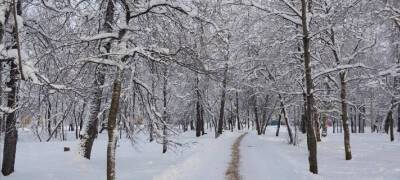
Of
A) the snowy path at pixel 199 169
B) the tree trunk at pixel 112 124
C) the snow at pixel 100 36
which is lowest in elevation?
the snowy path at pixel 199 169

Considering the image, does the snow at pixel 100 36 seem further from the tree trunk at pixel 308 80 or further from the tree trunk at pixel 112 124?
the tree trunk at pixel 308 80

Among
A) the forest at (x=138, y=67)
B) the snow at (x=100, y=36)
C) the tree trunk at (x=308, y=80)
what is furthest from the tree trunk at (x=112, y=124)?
the tree trunk at (x=308, y=80)

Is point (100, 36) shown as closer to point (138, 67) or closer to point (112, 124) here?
point (112, 124)

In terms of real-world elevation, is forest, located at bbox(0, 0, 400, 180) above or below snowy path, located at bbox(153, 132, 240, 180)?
above

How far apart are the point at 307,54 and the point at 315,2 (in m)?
6.40

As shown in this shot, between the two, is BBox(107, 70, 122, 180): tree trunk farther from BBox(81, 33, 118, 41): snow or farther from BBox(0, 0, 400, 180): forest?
BBox(81, 33, 118, 41): snow

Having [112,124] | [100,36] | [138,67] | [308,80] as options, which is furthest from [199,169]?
[100,36]

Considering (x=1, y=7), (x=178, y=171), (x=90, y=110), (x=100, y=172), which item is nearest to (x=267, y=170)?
(x=178, y=171)

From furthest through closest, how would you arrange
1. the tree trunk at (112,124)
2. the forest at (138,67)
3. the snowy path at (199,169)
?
the snowy path at (199,169)
the forest at (138,67)
the tree trunk at (112,124)

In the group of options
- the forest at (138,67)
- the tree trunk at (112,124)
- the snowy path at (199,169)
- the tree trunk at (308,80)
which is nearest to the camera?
the tree trunk at (112,124)

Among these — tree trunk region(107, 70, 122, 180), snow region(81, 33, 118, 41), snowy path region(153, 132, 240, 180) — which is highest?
snow region(81, 33, 118, 41)

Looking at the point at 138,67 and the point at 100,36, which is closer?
the point at 100,36

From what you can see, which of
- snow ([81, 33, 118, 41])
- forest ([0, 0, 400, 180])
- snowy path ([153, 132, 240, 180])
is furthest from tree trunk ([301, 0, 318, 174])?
snow ([81, 33, 118, 41])

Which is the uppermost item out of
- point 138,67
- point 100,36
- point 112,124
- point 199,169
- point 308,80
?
point 100,36
